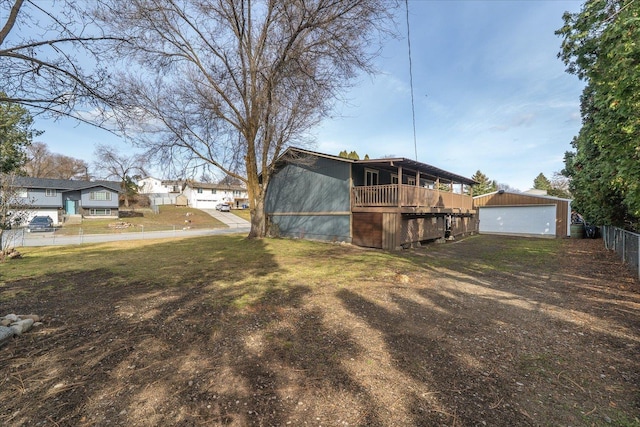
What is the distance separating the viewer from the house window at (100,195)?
119 feet

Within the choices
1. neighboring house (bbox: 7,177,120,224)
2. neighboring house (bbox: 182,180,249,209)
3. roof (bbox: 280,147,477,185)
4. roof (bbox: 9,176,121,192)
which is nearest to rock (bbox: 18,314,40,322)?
roof (bbox: 280,147,477,185)

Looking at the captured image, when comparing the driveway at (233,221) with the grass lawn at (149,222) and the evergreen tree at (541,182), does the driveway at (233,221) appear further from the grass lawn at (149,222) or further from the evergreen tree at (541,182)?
the evergreen tree at (541,182)

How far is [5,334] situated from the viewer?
Result: 3527mm

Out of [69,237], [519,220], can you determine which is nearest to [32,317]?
[69,237]

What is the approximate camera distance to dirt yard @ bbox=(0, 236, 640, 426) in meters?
2.38

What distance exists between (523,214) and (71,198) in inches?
1988

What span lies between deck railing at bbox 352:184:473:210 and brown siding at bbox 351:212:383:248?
56 centimetres

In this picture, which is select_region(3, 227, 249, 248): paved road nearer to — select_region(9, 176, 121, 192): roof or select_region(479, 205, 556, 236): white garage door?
select_region(9, 176, 121, 192): roof

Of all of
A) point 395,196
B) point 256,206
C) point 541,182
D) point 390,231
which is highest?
point 541,182

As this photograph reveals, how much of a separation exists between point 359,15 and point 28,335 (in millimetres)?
10516

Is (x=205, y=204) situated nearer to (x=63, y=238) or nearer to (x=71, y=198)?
(x=71, y=198)

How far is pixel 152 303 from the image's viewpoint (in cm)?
514

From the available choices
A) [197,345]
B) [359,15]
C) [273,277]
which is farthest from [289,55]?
[197,345]

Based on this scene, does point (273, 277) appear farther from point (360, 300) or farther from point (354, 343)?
point (354, 343)
